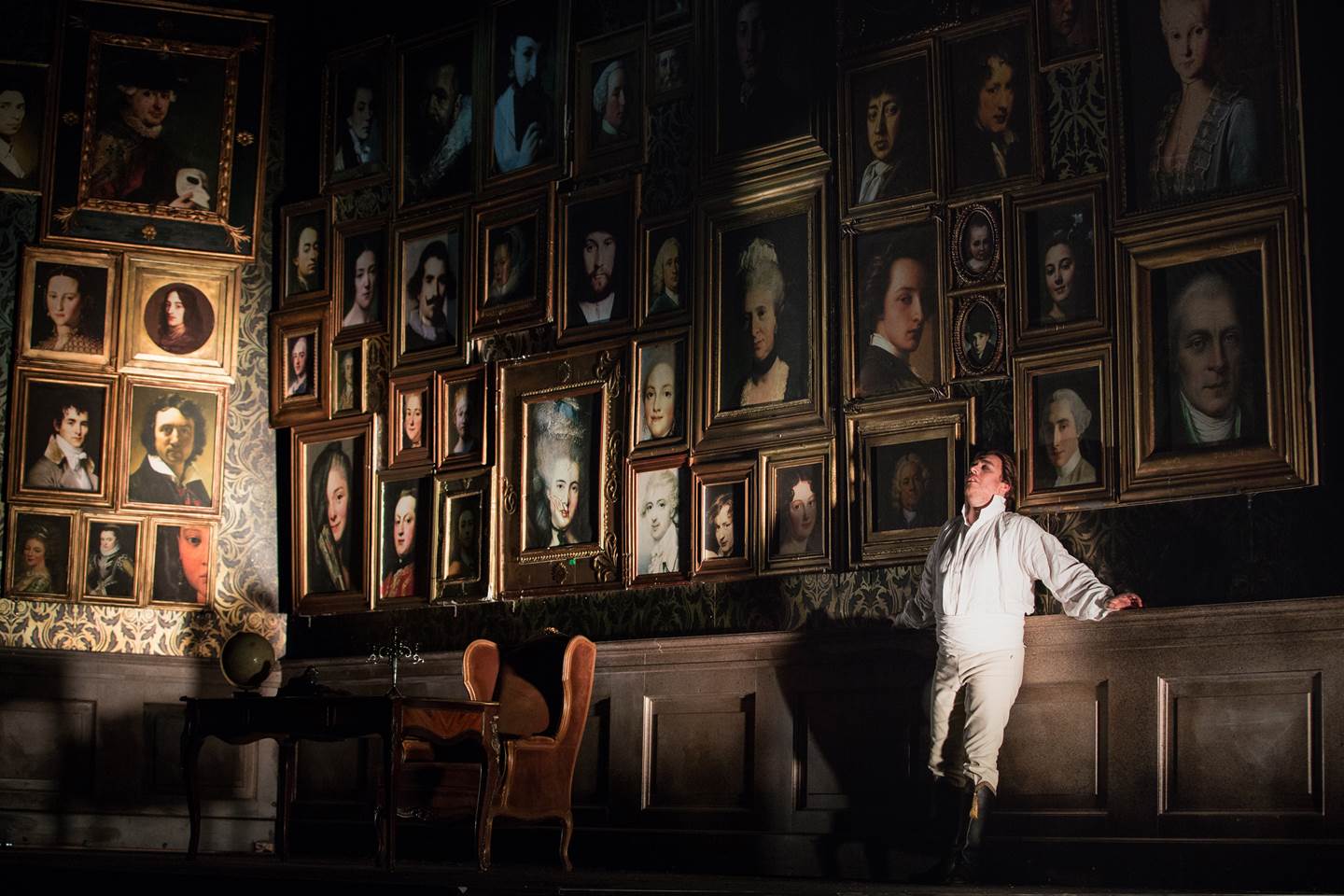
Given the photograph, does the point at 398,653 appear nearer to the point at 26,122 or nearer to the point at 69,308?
the point at 69,308

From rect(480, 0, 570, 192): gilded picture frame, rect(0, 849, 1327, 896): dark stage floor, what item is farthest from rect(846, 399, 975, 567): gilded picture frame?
rect(480, 0, 570, 192): gilded picture frame

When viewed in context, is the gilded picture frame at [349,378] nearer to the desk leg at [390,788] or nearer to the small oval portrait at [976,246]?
the desk leg at [390,788]

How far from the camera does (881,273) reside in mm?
8297

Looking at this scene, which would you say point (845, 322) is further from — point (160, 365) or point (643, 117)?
point (160, 365)

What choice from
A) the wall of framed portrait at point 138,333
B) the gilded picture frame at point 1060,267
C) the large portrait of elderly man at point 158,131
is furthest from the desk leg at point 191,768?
the gilded picture frame at point 1060,267

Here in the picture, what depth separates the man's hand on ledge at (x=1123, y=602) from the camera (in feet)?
23.1

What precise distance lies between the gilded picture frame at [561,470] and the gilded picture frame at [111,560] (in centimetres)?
242

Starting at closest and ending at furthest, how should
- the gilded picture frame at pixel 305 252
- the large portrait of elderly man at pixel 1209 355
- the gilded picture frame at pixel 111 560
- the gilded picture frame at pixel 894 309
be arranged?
the large portrait of elderly man at pixel 1209 355 < the gilded picture frame at pixel 894 309 < the gilded picture frame at pixel 111 560 < the gilded picture frame at pixel 305 252

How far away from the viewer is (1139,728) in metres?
7.11

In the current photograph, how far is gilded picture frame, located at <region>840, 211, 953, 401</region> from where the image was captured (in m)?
8.07

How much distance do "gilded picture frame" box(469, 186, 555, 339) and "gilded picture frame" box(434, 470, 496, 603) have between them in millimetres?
888

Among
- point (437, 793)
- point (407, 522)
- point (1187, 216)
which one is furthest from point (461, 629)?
point (1187, 216)

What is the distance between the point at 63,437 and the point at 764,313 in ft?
15.0

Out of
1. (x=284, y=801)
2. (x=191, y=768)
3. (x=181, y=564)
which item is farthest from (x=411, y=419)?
(x=191, y=768)
